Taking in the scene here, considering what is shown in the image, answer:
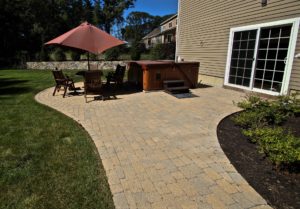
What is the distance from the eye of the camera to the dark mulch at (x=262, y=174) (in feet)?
7.99

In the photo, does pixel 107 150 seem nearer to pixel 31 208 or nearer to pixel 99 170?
pixel 99 170

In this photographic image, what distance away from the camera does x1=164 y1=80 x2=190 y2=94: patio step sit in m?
7.89

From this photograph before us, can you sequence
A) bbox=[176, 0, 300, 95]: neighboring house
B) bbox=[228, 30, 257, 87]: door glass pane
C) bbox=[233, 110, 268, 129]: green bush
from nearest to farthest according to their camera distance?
bbox=[233, 110, 268, 129]: green bush
bbox=[176, 0, 300, 95]: neighboring house
bbox=[228, 30, 257, 87]: door glass pane

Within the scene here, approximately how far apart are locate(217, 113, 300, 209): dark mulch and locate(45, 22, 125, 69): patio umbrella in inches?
176

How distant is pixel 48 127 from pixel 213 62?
7.49 m

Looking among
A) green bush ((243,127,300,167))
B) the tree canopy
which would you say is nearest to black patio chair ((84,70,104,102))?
green bush ((243,127,300,167))

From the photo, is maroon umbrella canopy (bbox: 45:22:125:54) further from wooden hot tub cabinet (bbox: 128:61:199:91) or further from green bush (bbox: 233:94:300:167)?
green bush (bbox: 233:94:300:167)

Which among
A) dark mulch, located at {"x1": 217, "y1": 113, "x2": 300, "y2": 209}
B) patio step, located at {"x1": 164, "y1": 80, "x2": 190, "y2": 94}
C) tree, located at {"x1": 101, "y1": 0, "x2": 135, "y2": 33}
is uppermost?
tree, located at {"x1": 101, "y1": 0, "x2": 135, "y2": 33}

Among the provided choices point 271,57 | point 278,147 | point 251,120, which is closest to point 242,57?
point 271,57

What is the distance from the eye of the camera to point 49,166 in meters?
3.08

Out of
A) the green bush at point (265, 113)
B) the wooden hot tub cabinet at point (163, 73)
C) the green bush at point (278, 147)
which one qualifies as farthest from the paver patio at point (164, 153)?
the wooden hot tub cabinet at point (163, 73)

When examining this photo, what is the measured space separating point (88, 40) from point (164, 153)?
4.83 m

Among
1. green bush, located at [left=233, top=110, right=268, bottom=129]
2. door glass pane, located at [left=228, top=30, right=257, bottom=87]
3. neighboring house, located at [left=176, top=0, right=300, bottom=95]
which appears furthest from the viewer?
door glass pane, located at [left=228, top=30, right=257, bottom=87]

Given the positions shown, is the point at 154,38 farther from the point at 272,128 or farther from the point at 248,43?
the point at 272,128
